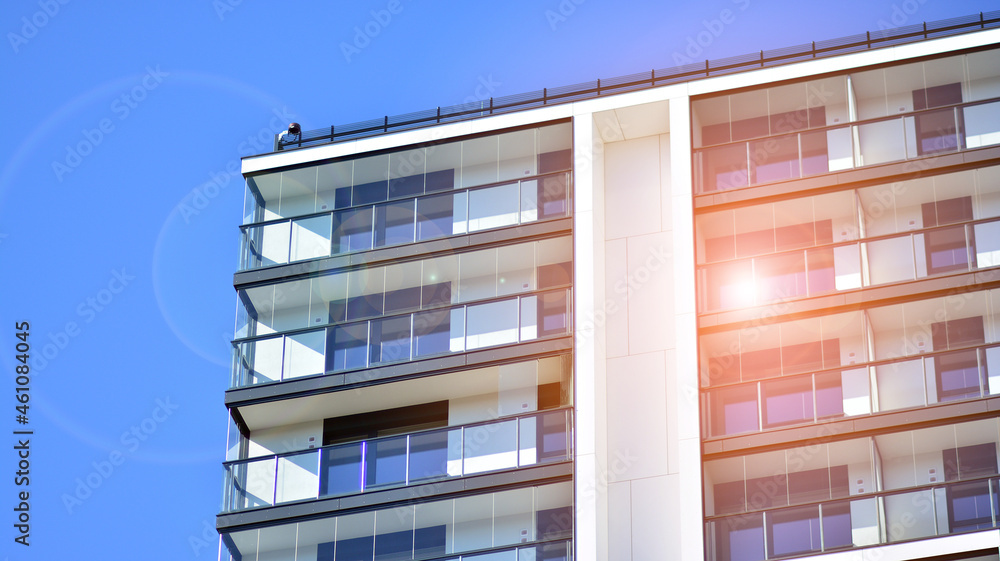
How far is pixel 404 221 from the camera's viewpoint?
34.9 meters

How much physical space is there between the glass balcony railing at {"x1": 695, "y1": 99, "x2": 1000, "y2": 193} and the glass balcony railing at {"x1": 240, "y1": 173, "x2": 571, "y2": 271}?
340cm

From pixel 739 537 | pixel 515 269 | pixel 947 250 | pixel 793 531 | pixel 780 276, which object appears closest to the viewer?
pixel 793 531

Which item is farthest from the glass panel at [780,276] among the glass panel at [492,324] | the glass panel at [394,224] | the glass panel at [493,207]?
the glass panel at [394,224]

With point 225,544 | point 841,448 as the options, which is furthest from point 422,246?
point 841,448

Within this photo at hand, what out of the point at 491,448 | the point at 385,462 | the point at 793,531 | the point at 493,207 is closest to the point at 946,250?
the point at 793,531

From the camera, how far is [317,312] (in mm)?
34781

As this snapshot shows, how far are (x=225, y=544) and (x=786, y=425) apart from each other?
11.6m

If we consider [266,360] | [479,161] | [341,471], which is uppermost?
[479,161]

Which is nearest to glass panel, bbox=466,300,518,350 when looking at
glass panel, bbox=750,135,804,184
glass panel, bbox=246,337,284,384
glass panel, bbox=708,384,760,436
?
glass panel, bbox=246,337,284,384

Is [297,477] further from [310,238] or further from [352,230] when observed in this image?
[352,230]

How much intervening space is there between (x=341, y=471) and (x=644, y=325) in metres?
6.81

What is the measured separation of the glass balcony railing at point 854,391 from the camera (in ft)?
98.0

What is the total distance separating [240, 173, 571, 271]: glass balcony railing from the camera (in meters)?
34.1

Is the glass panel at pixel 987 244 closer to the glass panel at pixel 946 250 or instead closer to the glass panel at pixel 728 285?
the glass panel at pixel 946 250
